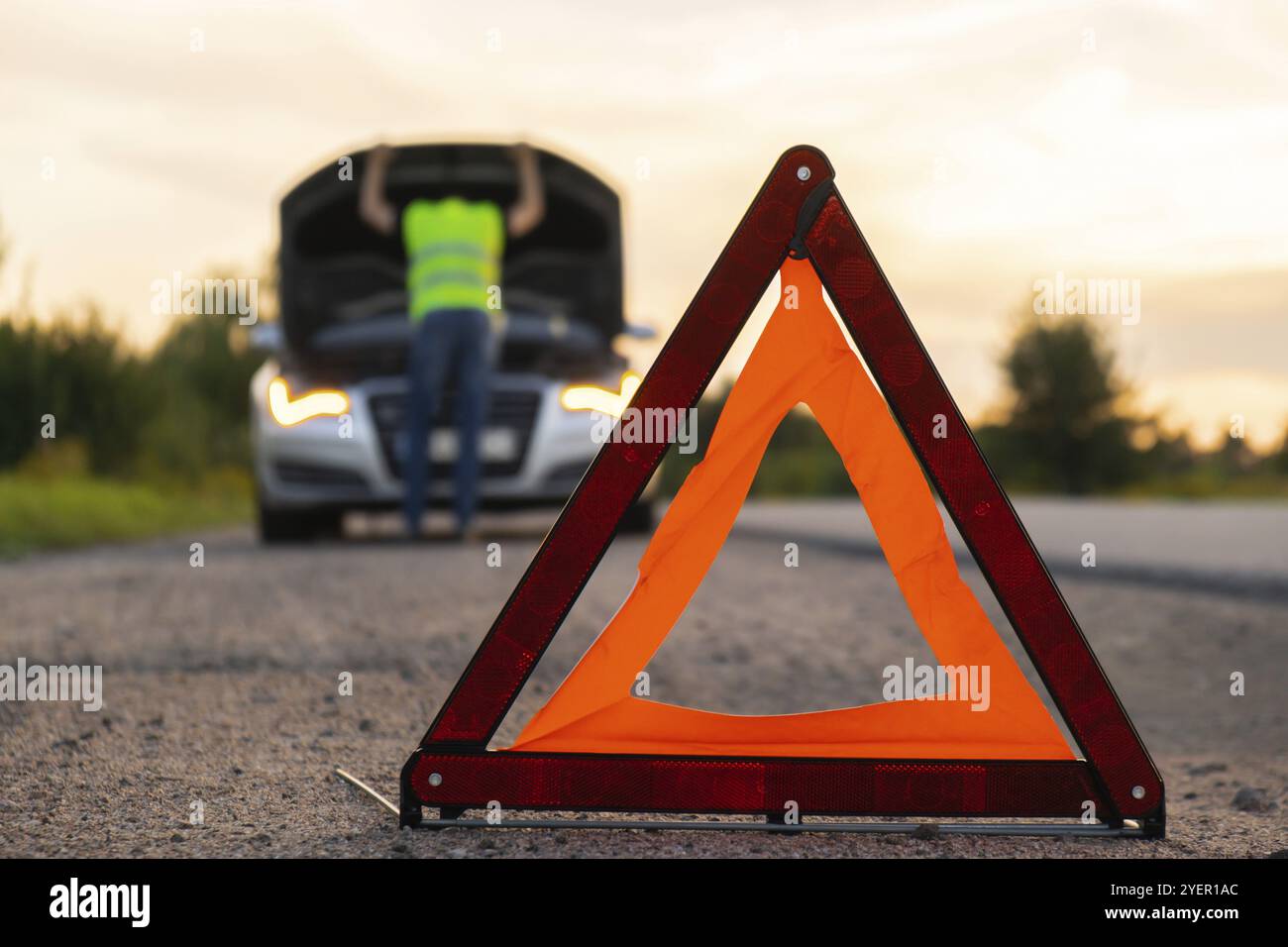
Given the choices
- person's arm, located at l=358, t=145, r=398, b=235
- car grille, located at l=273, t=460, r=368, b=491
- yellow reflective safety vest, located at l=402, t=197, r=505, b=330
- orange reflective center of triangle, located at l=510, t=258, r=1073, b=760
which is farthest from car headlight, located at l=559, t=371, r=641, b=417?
orange reflective center of triangle, located at l=510, t=258, r=1073, b=760

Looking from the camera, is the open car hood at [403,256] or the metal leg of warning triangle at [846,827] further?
the open car hood at [403,256]

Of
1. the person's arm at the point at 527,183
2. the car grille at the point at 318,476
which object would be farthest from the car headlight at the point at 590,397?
the car grille at the point at 318,476

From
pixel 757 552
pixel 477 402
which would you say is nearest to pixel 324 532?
pixel 477 402

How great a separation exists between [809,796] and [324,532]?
9328 mm

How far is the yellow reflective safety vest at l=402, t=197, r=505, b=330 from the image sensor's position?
9633mm

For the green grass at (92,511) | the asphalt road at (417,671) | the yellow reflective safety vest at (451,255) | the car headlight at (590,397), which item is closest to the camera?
the asphalt road at (417,671)

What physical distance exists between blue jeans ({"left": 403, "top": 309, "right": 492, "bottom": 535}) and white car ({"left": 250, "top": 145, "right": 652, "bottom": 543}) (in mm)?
187

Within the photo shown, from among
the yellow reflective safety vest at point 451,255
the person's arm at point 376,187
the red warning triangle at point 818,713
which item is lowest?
the red warning triangle at point 818,713

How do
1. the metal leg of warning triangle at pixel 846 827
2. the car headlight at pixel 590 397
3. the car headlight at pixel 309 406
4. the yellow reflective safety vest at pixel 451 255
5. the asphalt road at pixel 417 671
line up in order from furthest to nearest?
the car headlight at pixel 590 397, the car headlight at pixel 309 406, the yellow reflective safety vest at pixel 451 255, the asphalt road at pixel 417 671, the metal leg of warning triangle at pixel 846 827

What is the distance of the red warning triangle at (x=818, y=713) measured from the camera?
2451 millimetres

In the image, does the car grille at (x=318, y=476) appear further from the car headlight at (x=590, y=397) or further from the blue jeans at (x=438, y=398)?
the car headlight at (x=590, y=397)

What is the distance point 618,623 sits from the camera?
2.63 metres

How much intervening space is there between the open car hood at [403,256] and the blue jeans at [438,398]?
0.78 metres

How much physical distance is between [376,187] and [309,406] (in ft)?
6.24
